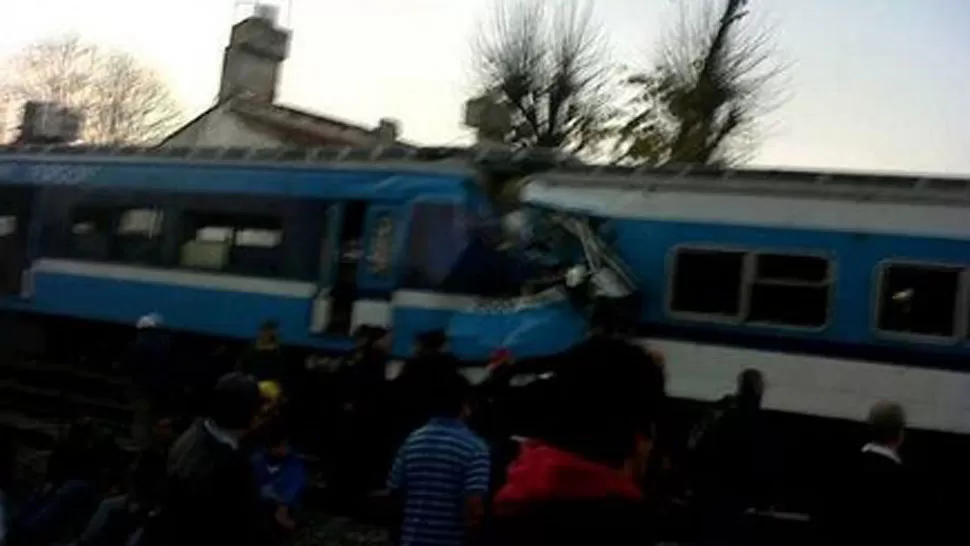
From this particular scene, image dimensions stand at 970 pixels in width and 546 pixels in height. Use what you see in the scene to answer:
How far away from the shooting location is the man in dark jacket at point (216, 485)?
5.42m

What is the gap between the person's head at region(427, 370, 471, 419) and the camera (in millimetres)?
6848

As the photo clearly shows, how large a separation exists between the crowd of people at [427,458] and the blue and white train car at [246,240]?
136 cm

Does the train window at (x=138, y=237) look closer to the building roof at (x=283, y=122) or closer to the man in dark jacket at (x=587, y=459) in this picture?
the man in dark jacket at (x=587, y=459)

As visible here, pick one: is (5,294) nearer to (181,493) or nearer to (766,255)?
(766,255)

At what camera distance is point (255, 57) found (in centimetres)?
4116

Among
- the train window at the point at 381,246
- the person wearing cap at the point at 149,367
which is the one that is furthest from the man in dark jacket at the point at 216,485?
the train window at the point at 381,246

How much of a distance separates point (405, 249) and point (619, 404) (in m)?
12.0

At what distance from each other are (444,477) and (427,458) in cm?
11

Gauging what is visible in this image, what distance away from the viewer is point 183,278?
17.7m

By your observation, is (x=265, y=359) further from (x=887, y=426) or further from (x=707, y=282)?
(x=887, y=426)

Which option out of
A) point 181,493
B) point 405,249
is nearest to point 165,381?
point 405,249

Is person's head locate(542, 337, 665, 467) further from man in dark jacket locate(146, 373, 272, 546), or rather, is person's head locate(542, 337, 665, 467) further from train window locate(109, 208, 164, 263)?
train window locate(109, 208, 164, 263)

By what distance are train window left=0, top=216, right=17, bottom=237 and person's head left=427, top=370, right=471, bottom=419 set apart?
14.6 meters

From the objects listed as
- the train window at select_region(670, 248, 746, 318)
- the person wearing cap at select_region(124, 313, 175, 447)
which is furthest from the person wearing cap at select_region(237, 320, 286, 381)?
the train window at select_region(670, 248, 746, 318)
